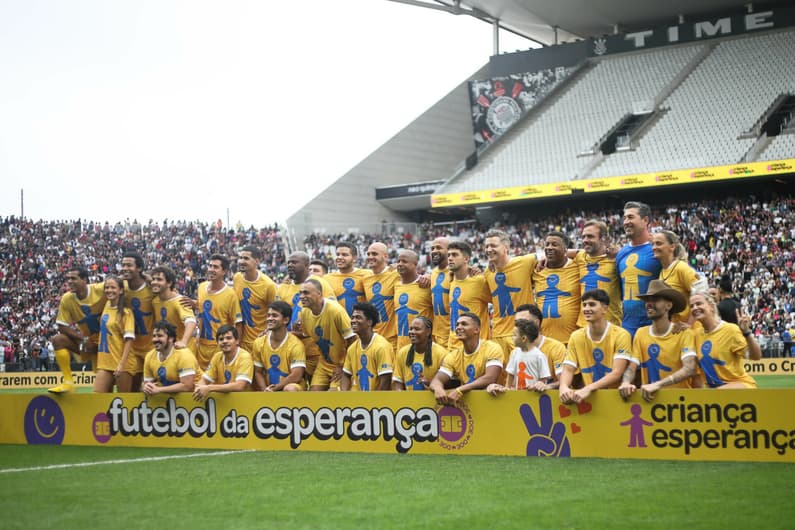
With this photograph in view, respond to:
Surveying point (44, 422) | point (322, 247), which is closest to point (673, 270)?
point (44, 422)

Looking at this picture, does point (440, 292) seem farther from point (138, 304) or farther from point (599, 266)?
point (138, 304)

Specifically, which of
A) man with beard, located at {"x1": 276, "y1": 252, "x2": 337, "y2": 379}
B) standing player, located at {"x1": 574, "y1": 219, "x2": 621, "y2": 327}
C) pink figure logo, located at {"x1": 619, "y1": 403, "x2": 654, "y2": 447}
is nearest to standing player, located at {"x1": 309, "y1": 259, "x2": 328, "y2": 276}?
man with beard, located at {"x1": 276, "y1": 252, "x2": 337, "y2": 379}

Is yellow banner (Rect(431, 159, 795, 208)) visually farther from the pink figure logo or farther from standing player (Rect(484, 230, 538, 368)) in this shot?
the pink figure logo

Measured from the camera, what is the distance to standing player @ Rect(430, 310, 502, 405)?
32.2 ft

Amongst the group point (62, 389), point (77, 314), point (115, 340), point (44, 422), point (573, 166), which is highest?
point (573, 166)

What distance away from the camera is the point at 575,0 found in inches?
1841

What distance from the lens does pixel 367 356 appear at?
431 inches

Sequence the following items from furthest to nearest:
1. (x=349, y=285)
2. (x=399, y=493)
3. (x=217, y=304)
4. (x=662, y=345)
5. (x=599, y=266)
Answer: (x=349, y=285), (x=217, y=304), (x=599, y=266), (x=662, y=345), (x=399, y=493)

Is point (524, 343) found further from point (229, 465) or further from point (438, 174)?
point (438, 174)

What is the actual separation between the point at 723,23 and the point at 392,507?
47020mm

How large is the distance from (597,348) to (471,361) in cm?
132

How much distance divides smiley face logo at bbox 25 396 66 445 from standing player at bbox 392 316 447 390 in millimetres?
4154

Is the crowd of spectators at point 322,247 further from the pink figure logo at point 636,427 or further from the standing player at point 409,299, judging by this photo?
the pink figure logo at point 636,427

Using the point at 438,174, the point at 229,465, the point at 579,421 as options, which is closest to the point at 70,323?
the point at 229,465
